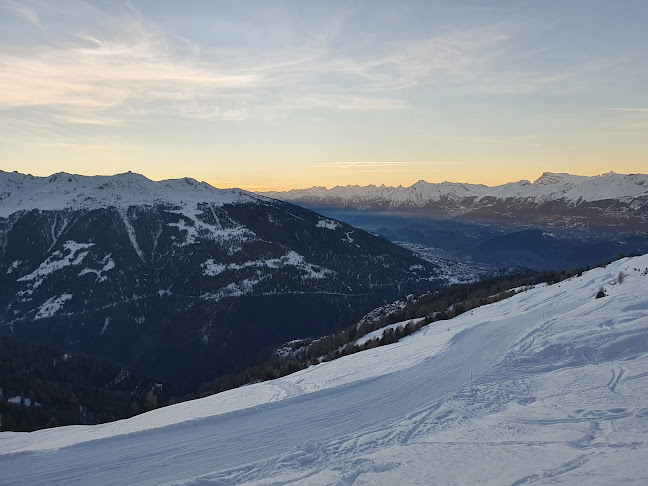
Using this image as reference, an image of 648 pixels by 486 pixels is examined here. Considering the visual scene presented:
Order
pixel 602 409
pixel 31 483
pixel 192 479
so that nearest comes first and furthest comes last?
1. pixel 192 479
2. pixel 31 483
3. pixel 602 409

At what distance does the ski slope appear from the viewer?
10.0 m

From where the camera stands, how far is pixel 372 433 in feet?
40.6

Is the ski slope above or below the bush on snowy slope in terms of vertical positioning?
above

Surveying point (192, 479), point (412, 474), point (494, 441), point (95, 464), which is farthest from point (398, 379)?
point (95, 464)

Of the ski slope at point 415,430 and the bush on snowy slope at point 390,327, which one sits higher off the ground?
the ski slope at point 415,430

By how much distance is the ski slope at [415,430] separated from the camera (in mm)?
10008

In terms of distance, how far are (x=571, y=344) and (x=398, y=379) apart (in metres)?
7.64

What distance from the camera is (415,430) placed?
12.3 meters

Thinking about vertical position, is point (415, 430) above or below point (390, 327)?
above

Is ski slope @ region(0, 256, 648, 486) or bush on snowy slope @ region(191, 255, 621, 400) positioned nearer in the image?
ski slope @ region(0, 256, 648, 486)

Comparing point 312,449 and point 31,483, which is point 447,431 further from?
point 31,483

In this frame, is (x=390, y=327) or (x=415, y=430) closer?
(x=415, y=430)

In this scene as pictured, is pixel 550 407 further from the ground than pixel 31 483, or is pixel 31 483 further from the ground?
pixel 550 407

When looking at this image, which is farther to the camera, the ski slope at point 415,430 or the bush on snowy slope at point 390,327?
the bush on snowy slope at point 390,327
